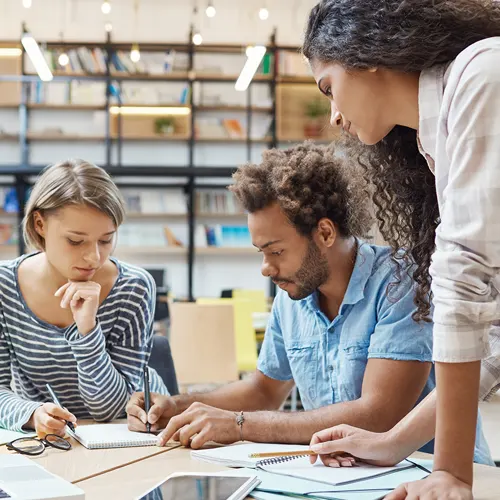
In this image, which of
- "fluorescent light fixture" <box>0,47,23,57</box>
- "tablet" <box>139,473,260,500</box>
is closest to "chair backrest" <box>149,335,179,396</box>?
"tablet" <box>139,473,260,500</box>

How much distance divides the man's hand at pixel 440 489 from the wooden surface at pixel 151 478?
Answer: 161 millimetres

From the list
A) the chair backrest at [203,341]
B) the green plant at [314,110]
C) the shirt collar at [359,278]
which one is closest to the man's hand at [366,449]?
the shirt collar at [359,278]

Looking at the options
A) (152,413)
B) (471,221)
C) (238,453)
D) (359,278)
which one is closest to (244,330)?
(359,278)

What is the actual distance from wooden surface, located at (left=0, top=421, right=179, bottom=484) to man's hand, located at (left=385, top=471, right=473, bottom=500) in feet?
1.83

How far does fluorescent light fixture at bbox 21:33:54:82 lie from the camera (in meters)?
6.63

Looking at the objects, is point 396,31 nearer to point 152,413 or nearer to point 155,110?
point 152,413

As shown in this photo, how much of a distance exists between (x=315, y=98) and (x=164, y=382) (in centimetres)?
692

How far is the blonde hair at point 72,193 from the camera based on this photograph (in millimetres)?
1887

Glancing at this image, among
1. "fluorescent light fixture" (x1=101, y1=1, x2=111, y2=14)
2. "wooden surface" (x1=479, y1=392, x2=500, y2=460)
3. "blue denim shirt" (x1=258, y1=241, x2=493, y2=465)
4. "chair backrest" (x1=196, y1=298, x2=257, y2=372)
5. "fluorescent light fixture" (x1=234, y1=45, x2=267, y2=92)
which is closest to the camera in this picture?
"blue denim shirt" (x1=258, y1=241, x2=493, y2=465)

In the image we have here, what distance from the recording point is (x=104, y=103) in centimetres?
833

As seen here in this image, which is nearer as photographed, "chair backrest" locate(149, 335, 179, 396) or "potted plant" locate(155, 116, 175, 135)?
"chair backrest" locate(149, 335, 179, 396)

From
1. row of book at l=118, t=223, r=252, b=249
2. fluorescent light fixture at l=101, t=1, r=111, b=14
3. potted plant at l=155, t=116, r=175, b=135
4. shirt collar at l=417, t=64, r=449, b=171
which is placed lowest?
row of book at l=118, t=223, r=252, b=249

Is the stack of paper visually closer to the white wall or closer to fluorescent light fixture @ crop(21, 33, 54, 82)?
fluorescent light fixture @ crop(21, 33, 54, 82)

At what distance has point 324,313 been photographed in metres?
1.84
